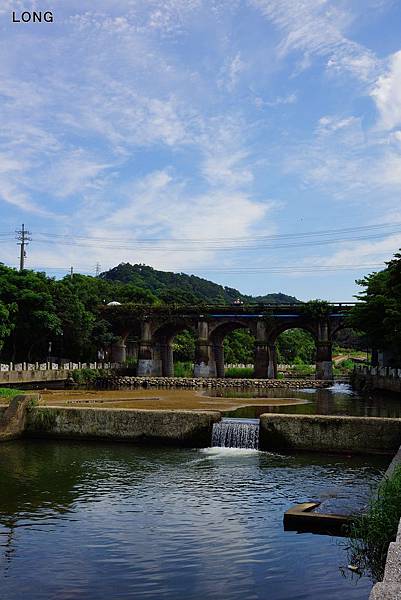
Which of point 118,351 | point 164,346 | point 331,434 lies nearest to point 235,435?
point 331,434

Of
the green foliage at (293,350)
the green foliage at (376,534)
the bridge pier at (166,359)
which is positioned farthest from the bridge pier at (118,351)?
the green foliage at (376,534)

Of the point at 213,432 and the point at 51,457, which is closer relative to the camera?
the point at 51,457

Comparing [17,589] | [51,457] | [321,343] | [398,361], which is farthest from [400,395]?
[17,589]

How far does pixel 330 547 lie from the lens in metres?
10.7

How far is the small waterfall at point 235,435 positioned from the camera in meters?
21.4

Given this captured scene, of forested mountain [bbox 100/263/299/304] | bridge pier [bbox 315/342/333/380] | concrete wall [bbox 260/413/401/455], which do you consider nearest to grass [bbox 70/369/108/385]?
bridge pier [bbox 315/342/333/380]

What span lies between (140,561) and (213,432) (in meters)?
11.8

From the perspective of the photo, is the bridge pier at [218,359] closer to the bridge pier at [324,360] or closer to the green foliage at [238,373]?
the green foliage at [238,373]

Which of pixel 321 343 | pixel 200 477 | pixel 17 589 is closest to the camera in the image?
pixel 17 589

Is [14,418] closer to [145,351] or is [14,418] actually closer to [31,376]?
[31,376]

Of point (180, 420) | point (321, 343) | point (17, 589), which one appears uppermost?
point (321, 343)

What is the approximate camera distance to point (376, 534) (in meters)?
9.66

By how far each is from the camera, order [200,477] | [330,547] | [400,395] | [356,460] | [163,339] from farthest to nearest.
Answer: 1. [163,339]
2. [400,395]
3. [356,460]
4. [200,477]
5. [330,547]

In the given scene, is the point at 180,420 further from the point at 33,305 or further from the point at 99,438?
the point at 33,305
